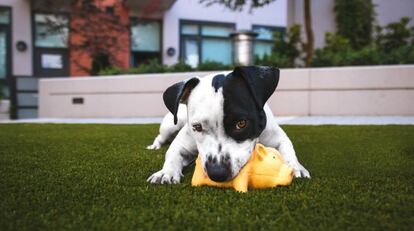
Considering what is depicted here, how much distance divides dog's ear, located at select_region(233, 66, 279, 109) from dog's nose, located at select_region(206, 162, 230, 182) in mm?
553

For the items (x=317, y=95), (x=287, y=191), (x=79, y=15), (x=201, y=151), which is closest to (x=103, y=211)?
(x=201, y=151)

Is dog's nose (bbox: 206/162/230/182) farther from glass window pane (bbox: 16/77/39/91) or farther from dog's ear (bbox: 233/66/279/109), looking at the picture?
glass window pane (bbox: 16/77/39/91)

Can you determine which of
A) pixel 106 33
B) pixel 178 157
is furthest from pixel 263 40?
pixel 178 157

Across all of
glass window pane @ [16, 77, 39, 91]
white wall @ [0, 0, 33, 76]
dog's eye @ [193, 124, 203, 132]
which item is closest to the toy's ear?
dog's eye @ [193, 124, 203, 132]

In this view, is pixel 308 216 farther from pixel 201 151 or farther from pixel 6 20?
pixel 6 20

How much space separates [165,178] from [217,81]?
73 centimetres

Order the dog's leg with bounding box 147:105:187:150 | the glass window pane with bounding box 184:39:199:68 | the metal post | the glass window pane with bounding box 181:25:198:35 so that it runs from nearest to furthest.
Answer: the dog's leg with bounding box 147:105:187:150, the metal post, the glass window pane with bounding box 181:25:198:35, the glass window pane with bounding box 184:39:199:68

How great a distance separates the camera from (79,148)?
4.89 metres

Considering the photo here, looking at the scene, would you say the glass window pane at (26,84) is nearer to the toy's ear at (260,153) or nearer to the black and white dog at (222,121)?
the black and white dog at (222,121)

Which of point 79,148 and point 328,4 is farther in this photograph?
point 328,4

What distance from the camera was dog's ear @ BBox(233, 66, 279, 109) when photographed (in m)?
2.90

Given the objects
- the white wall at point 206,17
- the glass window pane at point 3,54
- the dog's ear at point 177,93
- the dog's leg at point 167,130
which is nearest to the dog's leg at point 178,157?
the dog's ear at point 177,93

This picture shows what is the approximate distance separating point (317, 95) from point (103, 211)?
870 cm

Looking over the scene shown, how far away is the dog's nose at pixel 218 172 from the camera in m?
2.54
